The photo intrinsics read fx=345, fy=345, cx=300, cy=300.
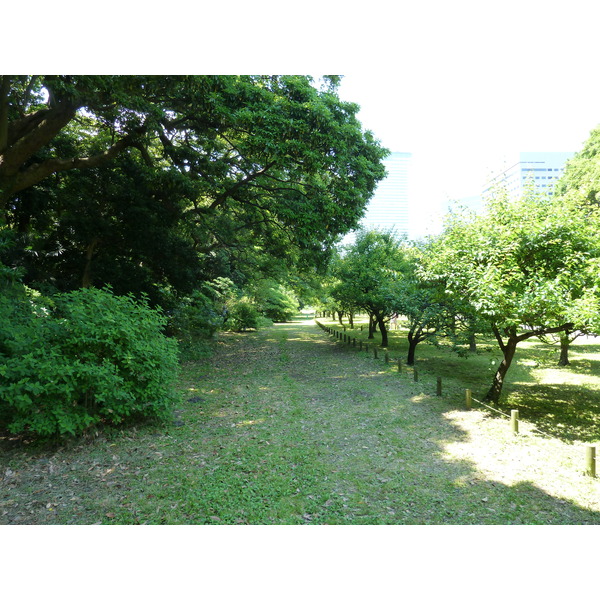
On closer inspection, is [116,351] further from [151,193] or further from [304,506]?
[151,193]

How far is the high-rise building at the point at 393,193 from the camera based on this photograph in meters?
11.7

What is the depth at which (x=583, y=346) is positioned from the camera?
16.5 meters

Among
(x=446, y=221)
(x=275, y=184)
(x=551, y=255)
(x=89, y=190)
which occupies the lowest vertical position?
(x=551, y=255)

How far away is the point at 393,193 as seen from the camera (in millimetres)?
12531

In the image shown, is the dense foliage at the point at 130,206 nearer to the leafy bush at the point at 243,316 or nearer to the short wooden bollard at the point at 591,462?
the short wooden bollard at the point at 591,462

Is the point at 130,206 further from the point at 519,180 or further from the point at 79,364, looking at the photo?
the point at 519,180

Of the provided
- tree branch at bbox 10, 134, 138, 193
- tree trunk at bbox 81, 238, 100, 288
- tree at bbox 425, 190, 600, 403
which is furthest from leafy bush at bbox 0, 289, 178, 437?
tree at bbox 425, 190, 600, 403

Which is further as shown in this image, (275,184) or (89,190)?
(275,184)

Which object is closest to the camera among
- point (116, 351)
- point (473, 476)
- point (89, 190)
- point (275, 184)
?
point (473, 476)

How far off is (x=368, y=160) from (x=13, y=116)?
8721 mm

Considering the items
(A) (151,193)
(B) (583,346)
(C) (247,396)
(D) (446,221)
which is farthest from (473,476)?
(B) (583,346)

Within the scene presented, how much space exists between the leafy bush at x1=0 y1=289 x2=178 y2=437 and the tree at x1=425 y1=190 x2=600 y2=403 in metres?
5.55

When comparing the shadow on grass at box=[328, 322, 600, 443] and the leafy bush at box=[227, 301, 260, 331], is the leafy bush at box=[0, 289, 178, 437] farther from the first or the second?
the leafy bush at box=[227, 301, 260, 331]

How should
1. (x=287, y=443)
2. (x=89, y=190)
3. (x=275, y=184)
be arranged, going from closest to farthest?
(x=287, y=443) → (x=89, y=190) → (x=275, y=184)
